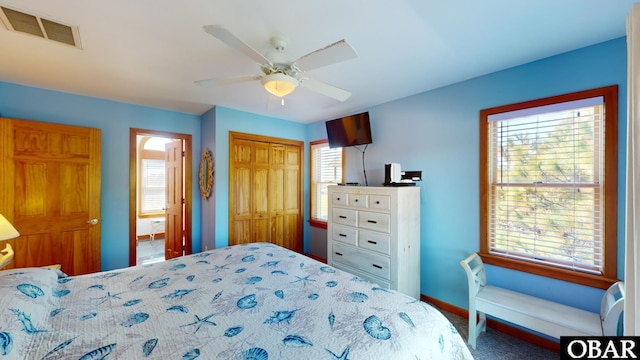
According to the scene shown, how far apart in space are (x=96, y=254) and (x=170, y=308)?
8.16 ft

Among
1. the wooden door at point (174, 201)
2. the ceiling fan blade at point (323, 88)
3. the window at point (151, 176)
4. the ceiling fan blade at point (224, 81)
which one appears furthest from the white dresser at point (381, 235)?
the window at point (151, 176)

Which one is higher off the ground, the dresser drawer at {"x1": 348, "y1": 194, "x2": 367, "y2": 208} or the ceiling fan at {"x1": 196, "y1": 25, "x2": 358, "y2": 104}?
the ceiling fan at {"x1": 196, "y1": 25, "x2": 358, "y2": 104}

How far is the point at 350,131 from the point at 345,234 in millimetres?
1375

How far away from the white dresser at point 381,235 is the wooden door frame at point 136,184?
2.31 m

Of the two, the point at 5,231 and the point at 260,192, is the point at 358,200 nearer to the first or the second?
the point at 260,192

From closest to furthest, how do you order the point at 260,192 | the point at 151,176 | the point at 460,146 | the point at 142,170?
the point at 460,146
the point at 260,192
the point at 142,170
the point at 151,176

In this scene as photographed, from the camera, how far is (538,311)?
72.2 inches

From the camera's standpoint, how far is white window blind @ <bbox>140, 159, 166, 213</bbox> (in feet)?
19.2

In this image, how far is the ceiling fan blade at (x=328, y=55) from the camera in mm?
1358

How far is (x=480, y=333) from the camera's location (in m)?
2.24

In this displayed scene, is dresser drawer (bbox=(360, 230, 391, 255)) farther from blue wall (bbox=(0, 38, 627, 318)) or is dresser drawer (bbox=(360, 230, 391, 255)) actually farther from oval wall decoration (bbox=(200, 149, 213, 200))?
oval wall decoration (bbox=(200, 149, 213, 200))

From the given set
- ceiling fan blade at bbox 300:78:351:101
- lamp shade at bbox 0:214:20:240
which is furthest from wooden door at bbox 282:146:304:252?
lamp shade at bbox 0:214:20:240

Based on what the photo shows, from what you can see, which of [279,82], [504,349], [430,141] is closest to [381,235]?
[430,141]

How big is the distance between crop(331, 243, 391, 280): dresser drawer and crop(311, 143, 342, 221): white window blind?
3.82 feet
